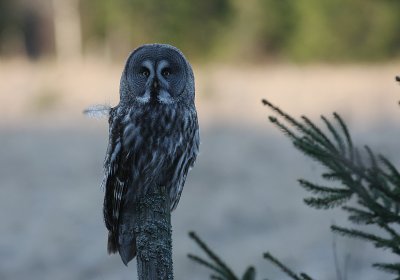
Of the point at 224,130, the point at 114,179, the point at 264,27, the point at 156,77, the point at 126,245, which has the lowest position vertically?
the point at 126,245

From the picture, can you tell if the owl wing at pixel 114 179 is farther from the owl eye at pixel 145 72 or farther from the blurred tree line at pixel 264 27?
the blurred tree line at pixel 264 27

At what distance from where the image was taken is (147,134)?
406 centimetres

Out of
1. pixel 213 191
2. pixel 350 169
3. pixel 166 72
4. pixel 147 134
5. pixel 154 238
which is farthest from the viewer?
pixel 213 191

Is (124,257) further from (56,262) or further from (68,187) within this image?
(68,187)

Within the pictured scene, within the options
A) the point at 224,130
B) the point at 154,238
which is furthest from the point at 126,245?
the point at 224,130

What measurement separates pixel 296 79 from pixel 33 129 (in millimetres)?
6669

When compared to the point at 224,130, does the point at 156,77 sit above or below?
below

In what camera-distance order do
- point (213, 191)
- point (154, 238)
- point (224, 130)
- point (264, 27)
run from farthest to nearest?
point (264, 27), point (224, 130), point (213, 191), point (154, 238)

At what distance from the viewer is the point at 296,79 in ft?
66.2

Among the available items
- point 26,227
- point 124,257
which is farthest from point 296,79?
point 124,257

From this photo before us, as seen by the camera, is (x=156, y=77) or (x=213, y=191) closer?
(x=156, y=77)

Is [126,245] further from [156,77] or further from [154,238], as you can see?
[154,238]

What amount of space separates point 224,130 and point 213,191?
344 cm

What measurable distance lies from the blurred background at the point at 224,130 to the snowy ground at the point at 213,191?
28 mm
